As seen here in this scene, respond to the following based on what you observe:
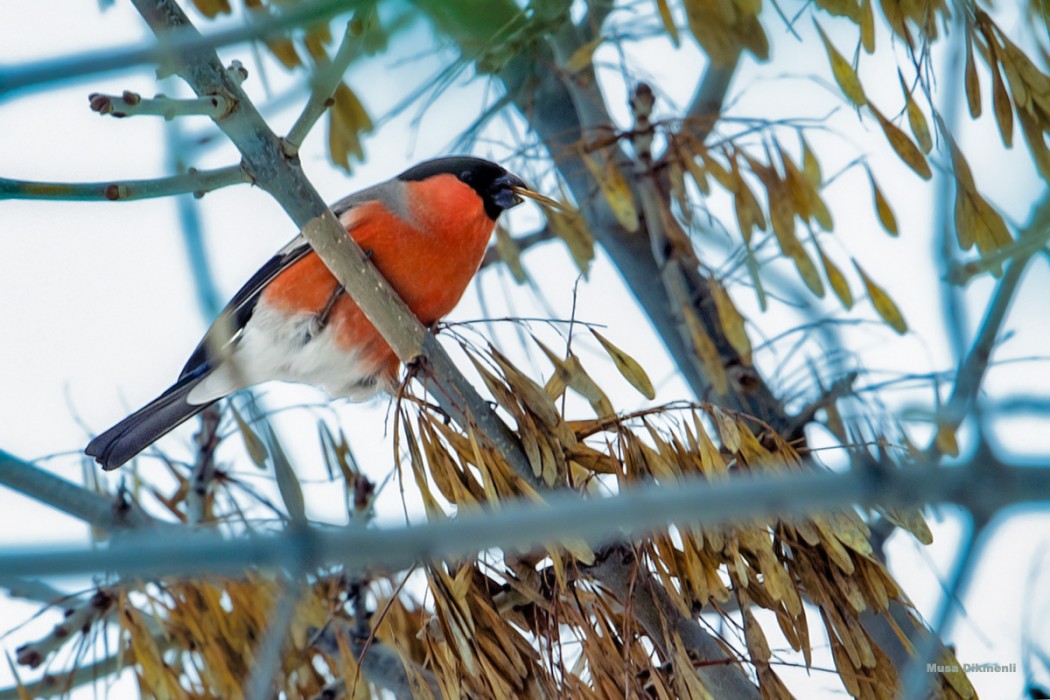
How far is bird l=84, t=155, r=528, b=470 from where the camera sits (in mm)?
2416

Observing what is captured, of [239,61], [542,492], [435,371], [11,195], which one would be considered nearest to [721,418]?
[542,492]

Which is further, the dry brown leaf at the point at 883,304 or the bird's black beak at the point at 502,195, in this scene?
the bird's black beak at the point at 502,195

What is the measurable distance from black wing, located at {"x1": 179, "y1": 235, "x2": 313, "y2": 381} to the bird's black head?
373mm

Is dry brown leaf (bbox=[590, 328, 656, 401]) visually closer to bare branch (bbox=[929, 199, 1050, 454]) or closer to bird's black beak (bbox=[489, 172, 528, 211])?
bare branch (bbox=[929, 199, 1050, 454])

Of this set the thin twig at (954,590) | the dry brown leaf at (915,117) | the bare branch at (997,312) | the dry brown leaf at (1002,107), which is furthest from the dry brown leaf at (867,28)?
the thin twig at (954,590)

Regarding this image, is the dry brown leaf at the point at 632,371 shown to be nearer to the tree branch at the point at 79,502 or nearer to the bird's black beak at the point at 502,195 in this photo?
the bird's black beak at the point at 502,195

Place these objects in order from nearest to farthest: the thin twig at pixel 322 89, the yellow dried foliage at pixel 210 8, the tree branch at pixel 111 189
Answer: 1. the thin twig at pixel 322 89
2. the tree branch at pixel 111 189
3. the yellow dried foliage at pixel 210 8

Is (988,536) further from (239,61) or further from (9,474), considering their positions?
(9,474)

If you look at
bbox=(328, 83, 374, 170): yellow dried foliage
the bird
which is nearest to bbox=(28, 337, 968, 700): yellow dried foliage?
the bird

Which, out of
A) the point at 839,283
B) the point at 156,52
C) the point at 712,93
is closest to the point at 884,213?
the point at 839,283

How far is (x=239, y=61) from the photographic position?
58.6 inches

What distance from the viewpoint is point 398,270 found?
2.40m

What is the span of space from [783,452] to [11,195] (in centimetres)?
107

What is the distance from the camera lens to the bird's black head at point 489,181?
2615mm
